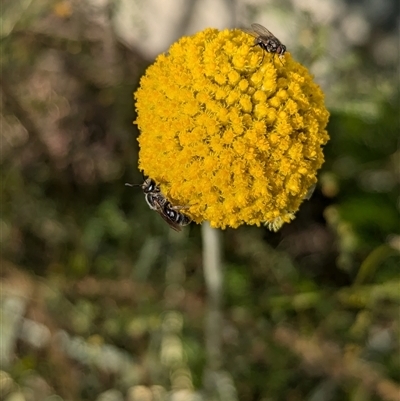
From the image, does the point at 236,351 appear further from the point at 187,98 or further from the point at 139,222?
the point at 187,98

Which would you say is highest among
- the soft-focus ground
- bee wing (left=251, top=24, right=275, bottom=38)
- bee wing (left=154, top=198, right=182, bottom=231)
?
bee wing (left=251, top=24, right=275, bottom=38)

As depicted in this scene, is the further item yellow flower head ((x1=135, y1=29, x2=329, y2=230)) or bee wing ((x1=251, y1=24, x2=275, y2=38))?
bee wing ((x1=251, y1=24, x2=275, y2=38))

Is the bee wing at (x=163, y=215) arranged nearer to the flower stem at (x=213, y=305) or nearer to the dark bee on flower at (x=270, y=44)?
the dark bee on flower at (x=270, y=44)

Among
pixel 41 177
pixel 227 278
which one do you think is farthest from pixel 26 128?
pixel 227 278

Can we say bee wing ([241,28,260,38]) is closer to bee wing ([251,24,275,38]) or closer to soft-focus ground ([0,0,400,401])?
bee wing ([251,24,275,38])

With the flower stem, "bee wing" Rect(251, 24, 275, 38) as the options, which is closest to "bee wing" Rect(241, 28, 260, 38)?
"bee wing" Rect(251, 24, 275, 38)

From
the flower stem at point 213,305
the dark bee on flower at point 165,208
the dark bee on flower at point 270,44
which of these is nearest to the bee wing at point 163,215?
the dark bee on flower at point 165,208
